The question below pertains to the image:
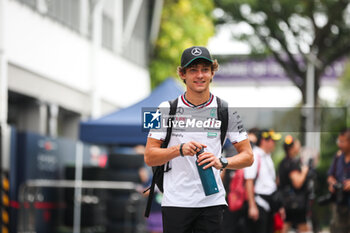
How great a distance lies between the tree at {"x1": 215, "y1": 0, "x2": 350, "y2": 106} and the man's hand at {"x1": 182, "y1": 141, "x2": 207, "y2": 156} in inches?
1058

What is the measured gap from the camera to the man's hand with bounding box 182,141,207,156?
534cm

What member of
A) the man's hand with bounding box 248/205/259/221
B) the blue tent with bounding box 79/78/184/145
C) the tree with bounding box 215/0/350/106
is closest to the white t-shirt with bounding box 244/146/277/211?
the man's hand with bounding box 248/205/259/221

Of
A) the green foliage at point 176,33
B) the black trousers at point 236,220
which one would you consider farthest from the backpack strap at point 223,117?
the green foliage at point 176,33

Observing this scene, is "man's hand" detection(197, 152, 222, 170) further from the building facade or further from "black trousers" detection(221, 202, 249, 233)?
the building facade

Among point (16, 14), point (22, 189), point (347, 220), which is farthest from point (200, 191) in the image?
point (16, 14)

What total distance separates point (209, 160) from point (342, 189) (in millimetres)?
4514

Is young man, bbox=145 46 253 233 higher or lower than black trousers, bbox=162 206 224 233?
higher

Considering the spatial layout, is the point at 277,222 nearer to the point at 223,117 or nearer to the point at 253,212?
the point at 253,212

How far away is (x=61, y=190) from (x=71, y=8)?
5.82m

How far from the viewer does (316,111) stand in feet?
91.4

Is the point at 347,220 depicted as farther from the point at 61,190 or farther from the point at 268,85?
the point at 268,85

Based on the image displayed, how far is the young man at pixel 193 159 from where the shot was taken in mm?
5570

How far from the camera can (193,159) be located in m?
5.64

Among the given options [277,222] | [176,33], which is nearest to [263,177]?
[277,222]
